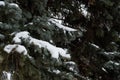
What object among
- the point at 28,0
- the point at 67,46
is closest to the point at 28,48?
the point at 28,0

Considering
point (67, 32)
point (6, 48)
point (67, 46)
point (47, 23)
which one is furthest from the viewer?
point (67, 46)

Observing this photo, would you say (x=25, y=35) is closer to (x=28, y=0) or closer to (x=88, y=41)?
(x=28, y=0)

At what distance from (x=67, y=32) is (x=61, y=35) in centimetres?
7

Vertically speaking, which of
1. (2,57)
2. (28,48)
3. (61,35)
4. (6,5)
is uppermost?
(61,35)

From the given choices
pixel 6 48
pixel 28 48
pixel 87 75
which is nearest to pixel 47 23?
pixel 28 48

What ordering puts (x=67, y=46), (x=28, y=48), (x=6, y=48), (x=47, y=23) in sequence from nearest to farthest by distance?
1. (x=6, y=48)
2. (x=28, y=48)
3. (x=47, y=23)
4. (x=67, y=46)

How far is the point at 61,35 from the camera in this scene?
11.1 ft

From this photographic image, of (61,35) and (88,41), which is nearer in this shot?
(61,35)

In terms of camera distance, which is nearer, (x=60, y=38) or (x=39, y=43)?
(x=39, y=43)

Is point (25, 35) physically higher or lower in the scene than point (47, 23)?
lower

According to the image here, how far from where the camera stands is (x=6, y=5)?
9.37 feet

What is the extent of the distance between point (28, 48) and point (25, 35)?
14cm

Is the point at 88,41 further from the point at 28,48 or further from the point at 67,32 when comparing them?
the point at 28,48

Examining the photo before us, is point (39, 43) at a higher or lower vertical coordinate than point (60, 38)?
lower
